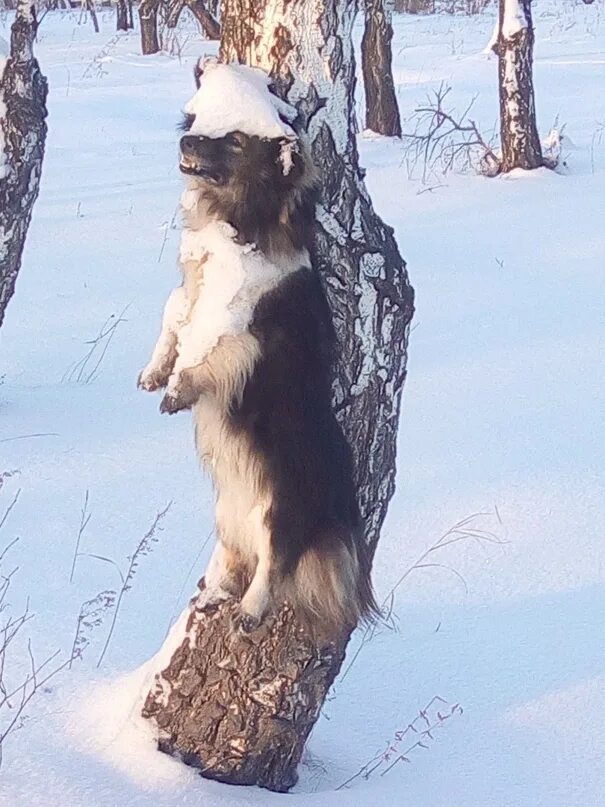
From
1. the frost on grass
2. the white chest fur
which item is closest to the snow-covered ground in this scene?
the frost on grass

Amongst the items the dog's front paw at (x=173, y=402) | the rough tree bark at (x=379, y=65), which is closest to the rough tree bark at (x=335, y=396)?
the dog's front paw at (x=173, y=402)

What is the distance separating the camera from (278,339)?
7.79 ft

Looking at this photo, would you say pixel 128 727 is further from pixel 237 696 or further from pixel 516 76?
pixel 516 76

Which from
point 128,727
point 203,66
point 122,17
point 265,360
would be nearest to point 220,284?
point 265,360

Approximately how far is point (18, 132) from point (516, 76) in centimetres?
580

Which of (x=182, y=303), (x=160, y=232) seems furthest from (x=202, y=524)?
(x=160, y=232)

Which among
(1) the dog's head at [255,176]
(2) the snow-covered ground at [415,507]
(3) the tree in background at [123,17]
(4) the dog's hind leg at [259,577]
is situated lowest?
(3) the tree in background at [123,17]

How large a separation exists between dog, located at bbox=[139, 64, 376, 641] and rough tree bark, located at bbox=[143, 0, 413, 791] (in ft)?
0.25

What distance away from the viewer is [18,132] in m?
4.77

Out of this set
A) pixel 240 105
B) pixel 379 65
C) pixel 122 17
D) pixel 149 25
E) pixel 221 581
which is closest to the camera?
pixel 240 105

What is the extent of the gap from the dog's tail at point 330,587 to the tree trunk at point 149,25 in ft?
54.5

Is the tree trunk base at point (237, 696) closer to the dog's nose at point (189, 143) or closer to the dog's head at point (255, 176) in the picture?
the dog's head at point (255, 176)

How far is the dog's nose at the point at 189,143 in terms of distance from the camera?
7.86 ft

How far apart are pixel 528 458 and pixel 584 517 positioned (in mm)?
571
